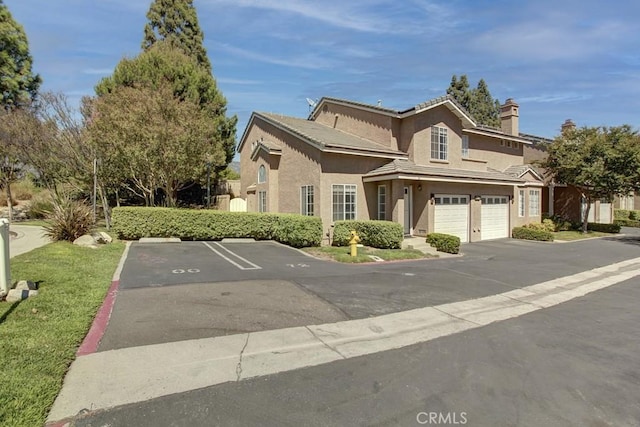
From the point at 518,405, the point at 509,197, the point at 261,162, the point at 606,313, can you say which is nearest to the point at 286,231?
the point at 261,162

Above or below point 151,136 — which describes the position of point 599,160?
below

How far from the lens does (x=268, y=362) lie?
477 centimetres

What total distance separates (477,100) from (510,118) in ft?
96.8

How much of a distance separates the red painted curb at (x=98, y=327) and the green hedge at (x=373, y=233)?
10189mm

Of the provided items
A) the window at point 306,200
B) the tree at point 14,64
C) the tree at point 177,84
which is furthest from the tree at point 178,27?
the window at point 306,200

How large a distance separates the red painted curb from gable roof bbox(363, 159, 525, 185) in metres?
12.4

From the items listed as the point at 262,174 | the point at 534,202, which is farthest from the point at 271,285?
the point at 534,202

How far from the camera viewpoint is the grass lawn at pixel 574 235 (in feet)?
75.9

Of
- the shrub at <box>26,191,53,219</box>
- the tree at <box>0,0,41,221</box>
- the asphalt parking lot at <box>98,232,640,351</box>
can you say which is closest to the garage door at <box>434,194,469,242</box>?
the asphalt parking lot at <box>98,232,640,351</box>

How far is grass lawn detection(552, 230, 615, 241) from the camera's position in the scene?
23147 mm

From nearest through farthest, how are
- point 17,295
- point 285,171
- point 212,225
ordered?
point 17,295, point 212,225, point 285,171

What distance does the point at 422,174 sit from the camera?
17.3 m
